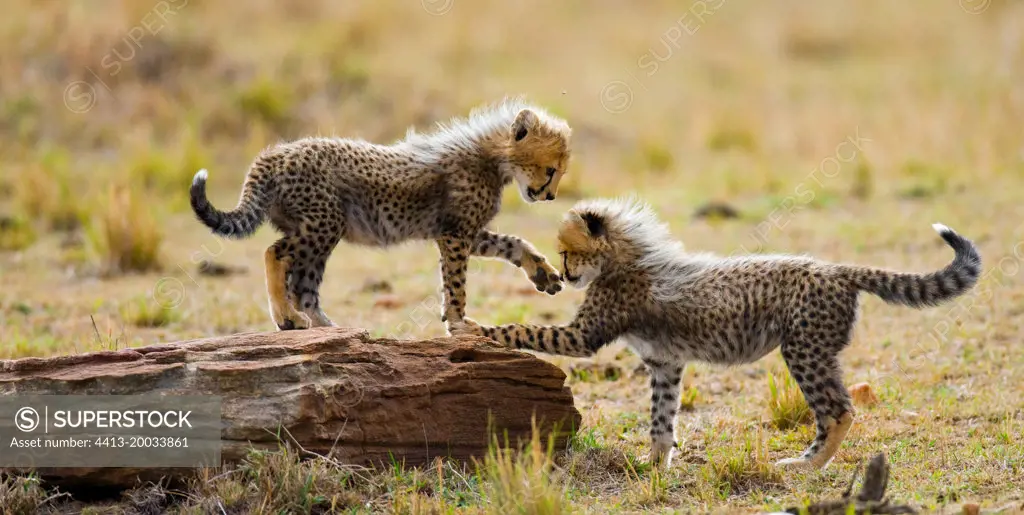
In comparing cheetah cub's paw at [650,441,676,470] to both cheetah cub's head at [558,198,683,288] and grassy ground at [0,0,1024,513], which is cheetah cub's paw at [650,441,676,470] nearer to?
grassy ground at [0,0,1024,513]

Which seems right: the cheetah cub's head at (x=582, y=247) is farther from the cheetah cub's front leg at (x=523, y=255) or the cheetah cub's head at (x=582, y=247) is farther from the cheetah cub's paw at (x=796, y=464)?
the cheetah cub's paw at (x=796, y=464)

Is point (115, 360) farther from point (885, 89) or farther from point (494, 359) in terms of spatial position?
point (885, 89)

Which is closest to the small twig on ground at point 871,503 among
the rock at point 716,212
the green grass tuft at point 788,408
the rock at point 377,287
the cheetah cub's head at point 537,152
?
the green grass tuft at point 788,408

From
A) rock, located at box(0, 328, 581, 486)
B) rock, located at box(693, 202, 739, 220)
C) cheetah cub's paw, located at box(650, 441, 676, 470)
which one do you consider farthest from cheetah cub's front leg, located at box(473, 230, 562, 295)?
rock, located at box(693, 202, 739, 220)

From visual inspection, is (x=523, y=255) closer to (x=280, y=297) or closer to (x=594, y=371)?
(x=594, y=371)

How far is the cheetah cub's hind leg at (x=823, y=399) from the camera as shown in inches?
218

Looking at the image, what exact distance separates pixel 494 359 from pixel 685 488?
1.01 m

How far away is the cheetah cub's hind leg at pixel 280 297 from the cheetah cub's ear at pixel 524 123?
139cm

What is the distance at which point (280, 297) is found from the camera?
19.4 feet

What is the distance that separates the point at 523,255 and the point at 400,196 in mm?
713

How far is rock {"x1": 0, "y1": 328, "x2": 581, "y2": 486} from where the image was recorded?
504 cm

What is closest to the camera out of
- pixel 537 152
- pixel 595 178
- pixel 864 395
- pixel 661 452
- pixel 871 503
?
pixel 871 503

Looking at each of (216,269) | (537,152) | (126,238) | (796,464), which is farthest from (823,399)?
(126,238)

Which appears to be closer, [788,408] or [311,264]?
[311,264]
